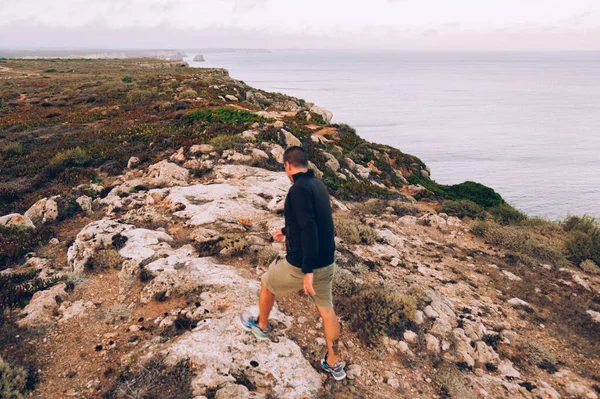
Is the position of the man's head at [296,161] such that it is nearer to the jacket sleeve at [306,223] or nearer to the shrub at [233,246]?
the jacket sleeve at [306,223]

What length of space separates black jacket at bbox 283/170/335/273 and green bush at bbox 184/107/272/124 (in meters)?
14.3

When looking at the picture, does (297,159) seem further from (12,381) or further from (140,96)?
(140,96)

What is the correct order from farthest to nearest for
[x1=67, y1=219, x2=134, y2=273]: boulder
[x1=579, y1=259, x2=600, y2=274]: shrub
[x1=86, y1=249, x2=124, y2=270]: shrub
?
[x1=579, y1=259, x2=600, y2=274]: shrub → [x1=67, y1=219, x2=134, y2=273]: boulder → [x1=86, y1=249, x2=124, y2=270]: shrub

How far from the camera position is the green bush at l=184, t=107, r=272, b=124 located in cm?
1803

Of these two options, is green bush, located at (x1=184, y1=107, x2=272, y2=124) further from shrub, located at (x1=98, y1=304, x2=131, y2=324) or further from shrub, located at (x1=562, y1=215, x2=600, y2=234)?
shrub, located at (x1=562, y1=215, x2=600, y2=234)

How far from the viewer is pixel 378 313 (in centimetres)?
595

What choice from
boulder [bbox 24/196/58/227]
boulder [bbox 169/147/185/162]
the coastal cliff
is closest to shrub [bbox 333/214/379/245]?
the coastal cliff

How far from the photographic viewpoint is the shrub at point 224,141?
13.9m

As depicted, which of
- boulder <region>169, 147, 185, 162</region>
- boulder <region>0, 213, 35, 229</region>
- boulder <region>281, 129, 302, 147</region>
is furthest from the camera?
boulder <region>281, 129, 302, 147</region>

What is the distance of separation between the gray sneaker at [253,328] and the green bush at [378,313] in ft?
5.48

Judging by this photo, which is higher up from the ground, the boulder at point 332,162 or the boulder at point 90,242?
the boulder at point 332,162

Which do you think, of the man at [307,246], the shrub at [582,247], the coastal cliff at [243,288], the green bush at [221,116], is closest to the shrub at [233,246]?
the coastal cliff at [243,288]

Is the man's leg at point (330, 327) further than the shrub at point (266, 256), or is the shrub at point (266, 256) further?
the shrub at point (266, 256)

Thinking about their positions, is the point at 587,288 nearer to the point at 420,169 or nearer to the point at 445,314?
the point at 445,314
